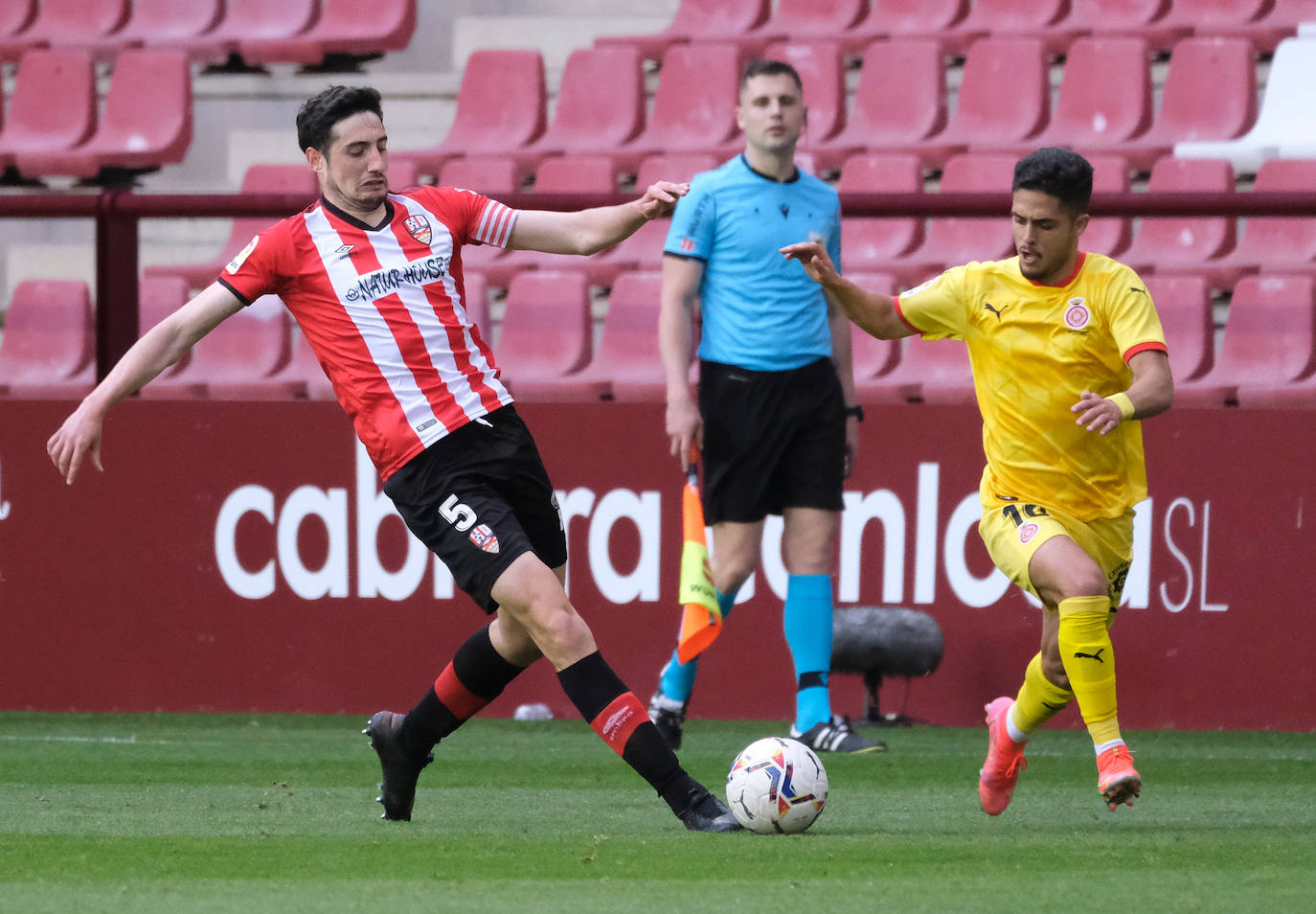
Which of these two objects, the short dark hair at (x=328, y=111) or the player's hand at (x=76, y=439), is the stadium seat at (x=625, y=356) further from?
the player's hand at (x=76, y=439)

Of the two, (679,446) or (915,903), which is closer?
(915,903)

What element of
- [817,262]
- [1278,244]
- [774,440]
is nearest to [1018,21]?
[1278,244]

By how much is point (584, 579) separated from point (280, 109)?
510 cm

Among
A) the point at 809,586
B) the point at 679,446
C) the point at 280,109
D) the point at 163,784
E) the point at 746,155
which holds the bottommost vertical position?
the point at 163,784

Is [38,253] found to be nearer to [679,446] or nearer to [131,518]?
[131,518]

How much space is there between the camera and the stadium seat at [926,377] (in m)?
8.45

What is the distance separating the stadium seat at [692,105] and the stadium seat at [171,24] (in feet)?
9.97

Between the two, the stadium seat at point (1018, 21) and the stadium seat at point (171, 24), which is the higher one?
the stadium seat at point (171, 24)

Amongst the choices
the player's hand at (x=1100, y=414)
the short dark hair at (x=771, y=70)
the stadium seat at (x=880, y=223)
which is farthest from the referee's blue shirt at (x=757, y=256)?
the stadium seat at (x=880, y=223)

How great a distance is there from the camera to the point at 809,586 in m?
6.88

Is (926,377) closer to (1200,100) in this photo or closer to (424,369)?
(1200,100)

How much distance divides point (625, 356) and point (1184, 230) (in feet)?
8.86

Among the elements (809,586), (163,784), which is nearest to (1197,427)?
(809,586)

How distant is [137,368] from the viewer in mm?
4828
